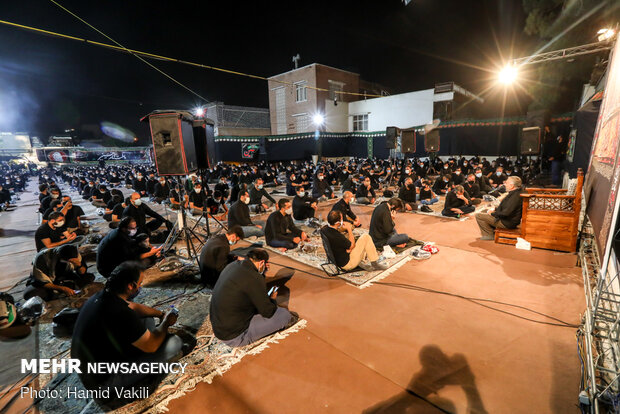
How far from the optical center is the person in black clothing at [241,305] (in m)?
2.81

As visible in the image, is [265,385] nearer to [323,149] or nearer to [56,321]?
[56,321]

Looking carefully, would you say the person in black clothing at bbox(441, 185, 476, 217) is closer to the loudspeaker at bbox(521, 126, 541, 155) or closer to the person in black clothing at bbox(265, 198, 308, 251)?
the person in black clothing at bbox(265, 198, 308, 251)

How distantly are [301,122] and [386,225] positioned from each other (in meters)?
23.8

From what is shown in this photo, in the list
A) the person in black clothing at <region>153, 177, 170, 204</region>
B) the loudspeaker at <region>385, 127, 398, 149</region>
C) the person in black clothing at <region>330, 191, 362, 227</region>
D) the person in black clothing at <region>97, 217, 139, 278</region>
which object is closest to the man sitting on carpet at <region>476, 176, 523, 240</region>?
the person in black clothing at <region>330, 191, 362, 227</region>

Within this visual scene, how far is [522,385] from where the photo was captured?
2354 mm

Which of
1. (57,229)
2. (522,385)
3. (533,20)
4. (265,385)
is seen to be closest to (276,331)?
(265,385)

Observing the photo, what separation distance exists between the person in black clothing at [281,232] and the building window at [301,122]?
22.6 metres

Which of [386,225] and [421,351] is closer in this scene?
[421,351]

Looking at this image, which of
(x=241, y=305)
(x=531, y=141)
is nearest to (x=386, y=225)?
(x=241, y=305)

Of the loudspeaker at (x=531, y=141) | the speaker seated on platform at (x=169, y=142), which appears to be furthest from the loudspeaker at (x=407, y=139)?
the speaker seated on platform at (x=169, y=142)

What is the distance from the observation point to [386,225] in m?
5.30

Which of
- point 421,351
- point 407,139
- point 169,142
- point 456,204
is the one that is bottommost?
point 421,351

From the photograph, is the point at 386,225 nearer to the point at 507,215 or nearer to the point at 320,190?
the point at 507,215

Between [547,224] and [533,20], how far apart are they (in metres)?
15.2
